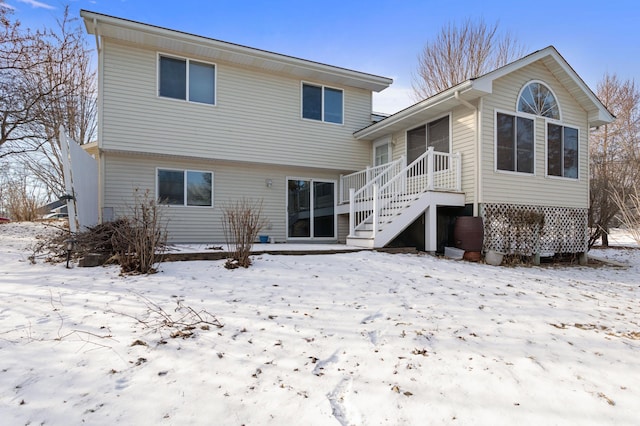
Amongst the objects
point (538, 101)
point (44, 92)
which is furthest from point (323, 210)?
point (44, 92)

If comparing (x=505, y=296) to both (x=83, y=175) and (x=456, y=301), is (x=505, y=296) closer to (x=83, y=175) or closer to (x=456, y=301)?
(x=456, y=301)

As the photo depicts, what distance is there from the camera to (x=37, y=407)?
73.4 inches

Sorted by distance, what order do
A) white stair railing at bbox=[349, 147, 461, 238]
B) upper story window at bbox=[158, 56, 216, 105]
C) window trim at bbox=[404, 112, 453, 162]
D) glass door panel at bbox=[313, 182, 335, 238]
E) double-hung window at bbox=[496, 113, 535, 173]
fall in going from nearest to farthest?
white stair railing at bbox=[349, 147, 461, 238] < double-hung window at bbox=[496, 113, 535, 173] < window trim at bbox=[404, 112, 453, 162] < upper story window at bbox=[158, 56, 216, 105] < glass door panel at bbox=[313, 182, 335, 238]

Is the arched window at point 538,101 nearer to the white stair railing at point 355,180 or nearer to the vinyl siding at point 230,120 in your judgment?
the white stair railing at point 355,180

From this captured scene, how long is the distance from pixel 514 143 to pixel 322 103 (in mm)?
5371

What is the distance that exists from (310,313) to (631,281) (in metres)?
6.88

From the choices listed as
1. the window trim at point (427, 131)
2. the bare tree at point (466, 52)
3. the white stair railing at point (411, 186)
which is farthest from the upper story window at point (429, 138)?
the bare tree at point (466, 52)

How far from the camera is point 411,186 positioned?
9.07 meters

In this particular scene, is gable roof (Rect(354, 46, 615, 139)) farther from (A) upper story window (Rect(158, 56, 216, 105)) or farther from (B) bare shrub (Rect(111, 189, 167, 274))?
(B) bare shrub (Rect(111, 189, 167, 274))

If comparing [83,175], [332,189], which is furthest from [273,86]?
[83,175]

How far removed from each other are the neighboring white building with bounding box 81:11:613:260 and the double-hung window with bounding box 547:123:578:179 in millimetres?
42

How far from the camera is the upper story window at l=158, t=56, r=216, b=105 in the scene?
8.79 m

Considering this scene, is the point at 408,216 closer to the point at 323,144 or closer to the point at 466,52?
the point at 323,144

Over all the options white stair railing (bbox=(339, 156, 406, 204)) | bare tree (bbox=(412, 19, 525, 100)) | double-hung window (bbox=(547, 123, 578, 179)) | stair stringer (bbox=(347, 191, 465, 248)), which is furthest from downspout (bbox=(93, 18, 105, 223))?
bare tree (bbox=(412, 19, 525, 100))
